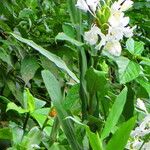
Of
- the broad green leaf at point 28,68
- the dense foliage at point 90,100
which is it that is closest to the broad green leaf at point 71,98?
the dense foliage at point 90,100

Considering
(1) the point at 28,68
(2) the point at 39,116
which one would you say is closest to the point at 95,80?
(2) the point at 39,116

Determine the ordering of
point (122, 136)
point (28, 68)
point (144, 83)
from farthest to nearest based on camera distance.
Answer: point (28, 68), point (144, 83), point (122, 136)

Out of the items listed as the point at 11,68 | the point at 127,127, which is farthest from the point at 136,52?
the point at 11,68

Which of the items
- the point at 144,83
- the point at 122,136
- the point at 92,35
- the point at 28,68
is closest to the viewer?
the point at 122,136

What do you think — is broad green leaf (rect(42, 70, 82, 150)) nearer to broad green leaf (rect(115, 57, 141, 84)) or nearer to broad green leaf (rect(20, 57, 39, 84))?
broad green leaf (rect(115, 57, 141, 84))

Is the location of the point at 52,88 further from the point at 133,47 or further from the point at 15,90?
the point at 15,90

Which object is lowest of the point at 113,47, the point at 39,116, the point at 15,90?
the point at 15,90
